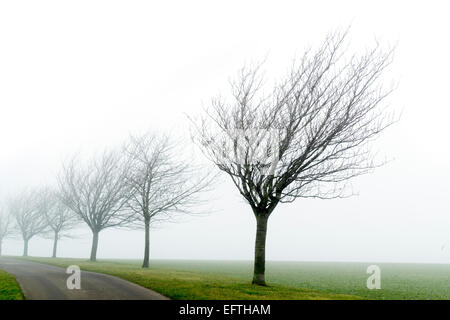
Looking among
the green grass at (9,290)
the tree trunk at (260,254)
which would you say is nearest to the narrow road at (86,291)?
the green grass at (9,290)

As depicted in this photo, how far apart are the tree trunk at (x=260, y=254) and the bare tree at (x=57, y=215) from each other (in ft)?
128

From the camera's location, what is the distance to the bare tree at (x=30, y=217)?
5384cm

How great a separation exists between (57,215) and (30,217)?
7.53 metres

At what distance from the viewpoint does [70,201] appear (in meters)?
36.5

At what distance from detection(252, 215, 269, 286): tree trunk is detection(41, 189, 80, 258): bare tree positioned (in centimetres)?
3895

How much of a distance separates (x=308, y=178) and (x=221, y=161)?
15.0 ft

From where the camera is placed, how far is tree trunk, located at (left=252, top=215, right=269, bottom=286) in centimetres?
1683

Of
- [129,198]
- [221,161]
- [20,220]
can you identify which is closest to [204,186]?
[129,198]

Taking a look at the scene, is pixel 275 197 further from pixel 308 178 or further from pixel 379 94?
pixel 379 94

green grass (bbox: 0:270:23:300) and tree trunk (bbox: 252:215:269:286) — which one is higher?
tree trunk (bbox: 252:215:269:286)

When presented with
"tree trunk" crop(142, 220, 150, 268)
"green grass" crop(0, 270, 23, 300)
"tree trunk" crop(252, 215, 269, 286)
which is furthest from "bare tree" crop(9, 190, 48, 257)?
"tree trunk" crop(252, 215, 269, 286)

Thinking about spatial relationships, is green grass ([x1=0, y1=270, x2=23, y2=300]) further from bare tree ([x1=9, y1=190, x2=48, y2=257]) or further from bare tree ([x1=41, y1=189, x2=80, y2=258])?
bare tree ([x1=9, y1=190, x2=48, y2=257])

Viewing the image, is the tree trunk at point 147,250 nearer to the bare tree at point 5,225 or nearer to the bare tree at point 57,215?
the bare tree at point 57,215
